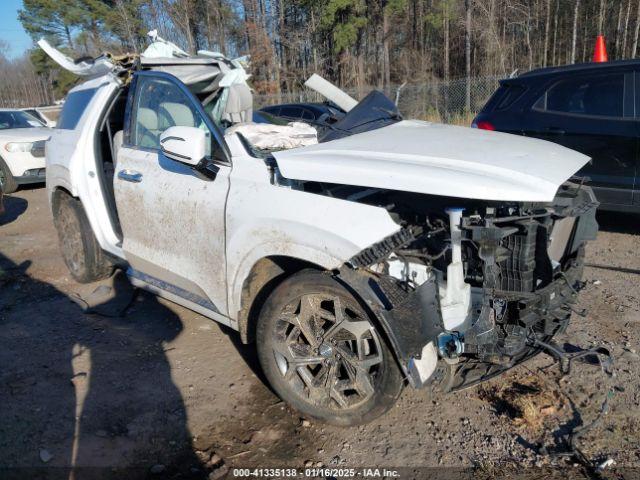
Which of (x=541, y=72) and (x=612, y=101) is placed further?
(x=541, y=72)

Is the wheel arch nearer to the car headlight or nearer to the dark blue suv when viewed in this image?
the dark blue suv

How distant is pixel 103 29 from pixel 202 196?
124 ft

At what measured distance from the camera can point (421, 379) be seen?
254 centimetres

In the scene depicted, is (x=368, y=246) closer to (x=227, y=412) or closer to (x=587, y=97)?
(x=227, y=412)

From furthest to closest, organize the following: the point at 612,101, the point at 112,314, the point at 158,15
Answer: the point at 158,15 → the point at 612,101 → the point at 112,314

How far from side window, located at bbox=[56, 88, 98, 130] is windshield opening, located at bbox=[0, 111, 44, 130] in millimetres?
7392

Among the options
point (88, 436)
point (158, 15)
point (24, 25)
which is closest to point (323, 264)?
point (88, 436)

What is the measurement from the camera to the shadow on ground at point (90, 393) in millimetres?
2775

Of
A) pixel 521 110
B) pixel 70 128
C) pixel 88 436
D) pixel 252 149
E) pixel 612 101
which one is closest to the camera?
pixel 88 436

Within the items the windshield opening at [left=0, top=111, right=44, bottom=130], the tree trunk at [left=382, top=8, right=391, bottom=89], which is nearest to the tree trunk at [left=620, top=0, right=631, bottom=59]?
the tree trunk at [left=382, top=8, right=391, bottom=89]

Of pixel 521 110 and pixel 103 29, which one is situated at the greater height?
pixel 103 29

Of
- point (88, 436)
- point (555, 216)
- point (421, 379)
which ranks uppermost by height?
point (555, 216)

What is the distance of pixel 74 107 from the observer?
5.02 m

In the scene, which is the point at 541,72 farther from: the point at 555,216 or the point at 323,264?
the point at 323,264
